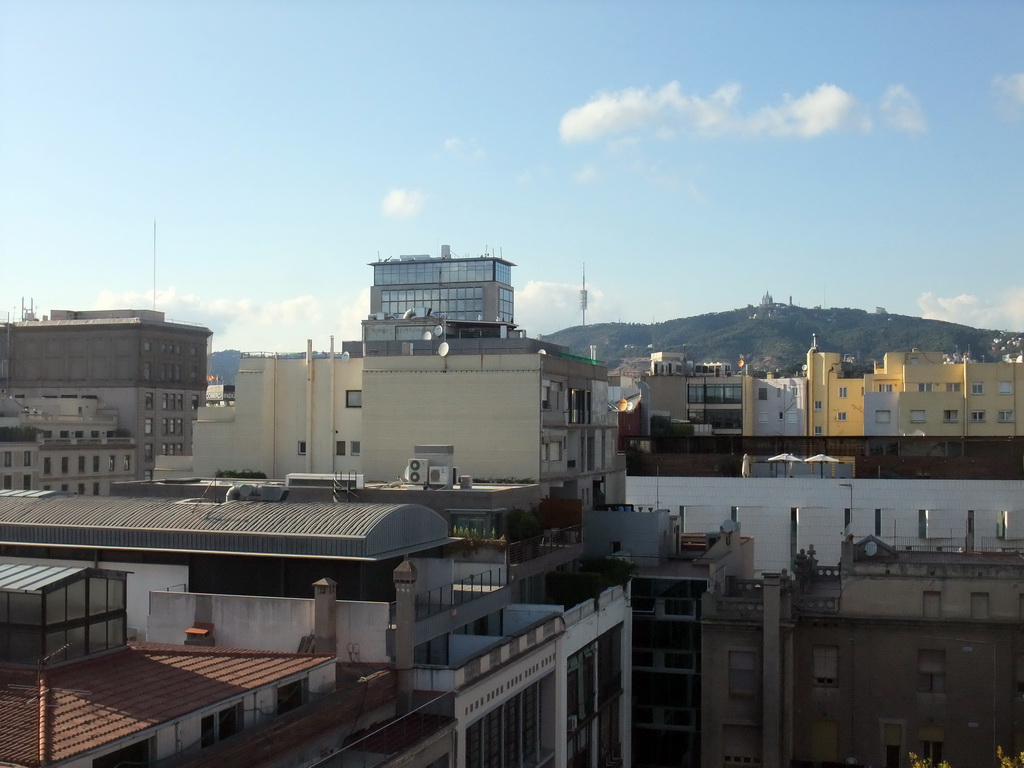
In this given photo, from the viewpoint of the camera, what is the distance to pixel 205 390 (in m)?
131

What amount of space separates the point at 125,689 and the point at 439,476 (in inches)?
795

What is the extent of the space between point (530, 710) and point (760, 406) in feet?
296

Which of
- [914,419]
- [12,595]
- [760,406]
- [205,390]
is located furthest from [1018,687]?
[205,390]

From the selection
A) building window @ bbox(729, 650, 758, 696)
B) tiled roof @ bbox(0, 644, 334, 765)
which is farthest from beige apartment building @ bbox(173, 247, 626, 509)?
tiled roof @ bbox(0, 644, 334, 765)

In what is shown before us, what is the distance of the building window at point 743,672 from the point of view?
45000mm

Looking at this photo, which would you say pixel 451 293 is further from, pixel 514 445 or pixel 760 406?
pixel 514 445

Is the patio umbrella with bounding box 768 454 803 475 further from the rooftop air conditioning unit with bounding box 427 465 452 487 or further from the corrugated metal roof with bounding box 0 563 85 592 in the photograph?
the corrugated metal roof with bounding box 0 563 85 592

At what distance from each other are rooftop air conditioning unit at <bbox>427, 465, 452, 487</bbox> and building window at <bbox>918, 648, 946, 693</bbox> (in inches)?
773

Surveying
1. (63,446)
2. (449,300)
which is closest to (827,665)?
(63,446)

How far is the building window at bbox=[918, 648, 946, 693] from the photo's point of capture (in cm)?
4494

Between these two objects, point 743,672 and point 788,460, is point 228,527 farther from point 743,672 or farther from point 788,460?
point 788,460

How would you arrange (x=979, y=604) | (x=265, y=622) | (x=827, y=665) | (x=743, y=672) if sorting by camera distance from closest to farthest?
1. (x=265, y=622)
2. (x=979, y=604)
3. (x=743, y=672)
4. (x=827, y=665)

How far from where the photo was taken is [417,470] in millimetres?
41812

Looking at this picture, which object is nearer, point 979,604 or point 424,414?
point 979,604
